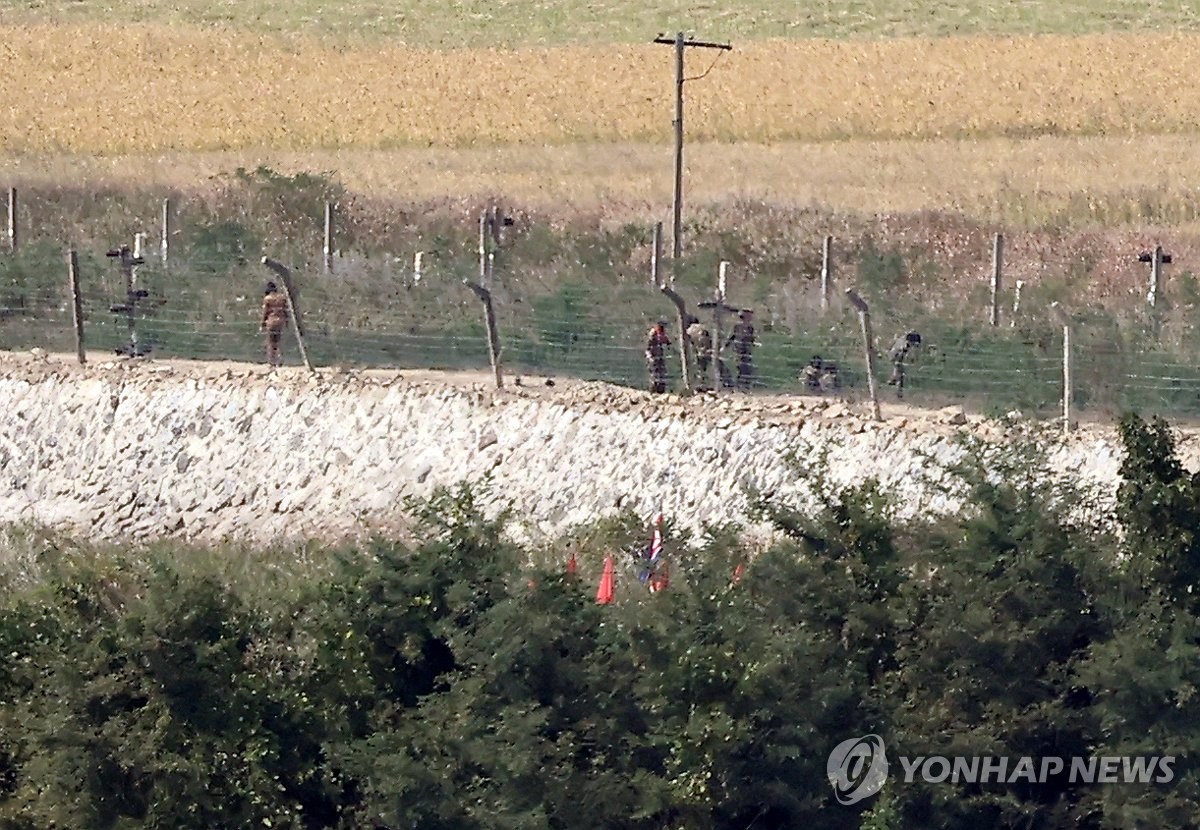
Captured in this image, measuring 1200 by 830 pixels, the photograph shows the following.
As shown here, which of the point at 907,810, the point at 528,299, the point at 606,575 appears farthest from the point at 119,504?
the point at 907,810

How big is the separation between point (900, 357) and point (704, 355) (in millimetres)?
1949

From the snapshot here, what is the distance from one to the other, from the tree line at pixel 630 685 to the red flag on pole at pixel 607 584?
1451 mm

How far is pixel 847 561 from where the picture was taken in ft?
55.3

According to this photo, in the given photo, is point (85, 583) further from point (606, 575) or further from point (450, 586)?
point (606, 575)

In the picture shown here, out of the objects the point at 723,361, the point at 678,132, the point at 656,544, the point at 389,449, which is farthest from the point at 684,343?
the point at 678,132

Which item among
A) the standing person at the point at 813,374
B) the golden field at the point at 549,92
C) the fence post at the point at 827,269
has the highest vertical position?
the golden field at the point at 549,92

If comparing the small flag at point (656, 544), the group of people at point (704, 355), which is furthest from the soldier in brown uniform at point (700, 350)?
the small flag at point (656, 544)

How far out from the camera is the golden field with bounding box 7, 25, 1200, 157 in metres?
52.5

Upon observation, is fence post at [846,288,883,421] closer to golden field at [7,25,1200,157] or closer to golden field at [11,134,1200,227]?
golden field at [11,134,1200,227]

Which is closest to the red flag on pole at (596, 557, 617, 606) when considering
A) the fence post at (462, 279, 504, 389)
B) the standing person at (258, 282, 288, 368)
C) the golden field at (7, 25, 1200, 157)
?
the fence post at (462, 279, 504, 389)

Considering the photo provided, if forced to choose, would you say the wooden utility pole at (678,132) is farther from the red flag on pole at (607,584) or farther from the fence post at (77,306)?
the red flag on pole at (607,584)

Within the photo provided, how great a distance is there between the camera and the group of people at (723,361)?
2353cm

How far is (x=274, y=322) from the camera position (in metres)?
26.1

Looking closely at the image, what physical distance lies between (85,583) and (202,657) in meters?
1.57
